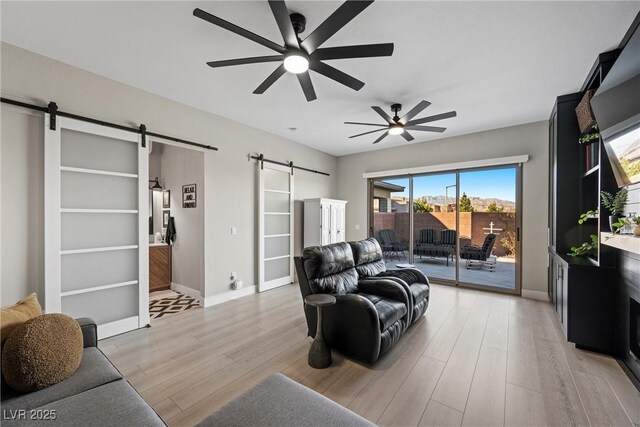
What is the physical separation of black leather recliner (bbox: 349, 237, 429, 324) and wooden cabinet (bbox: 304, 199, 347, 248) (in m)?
1.70

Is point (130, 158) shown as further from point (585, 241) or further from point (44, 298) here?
point (585, 241)

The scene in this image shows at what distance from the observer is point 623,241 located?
2115mm

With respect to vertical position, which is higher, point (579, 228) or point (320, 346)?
point (579, 228)

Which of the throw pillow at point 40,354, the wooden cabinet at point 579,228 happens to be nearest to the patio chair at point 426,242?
the wooden cabinet at point 579,228

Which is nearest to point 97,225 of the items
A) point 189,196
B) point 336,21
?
point 189,196

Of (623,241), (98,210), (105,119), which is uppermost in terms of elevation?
(105,119)

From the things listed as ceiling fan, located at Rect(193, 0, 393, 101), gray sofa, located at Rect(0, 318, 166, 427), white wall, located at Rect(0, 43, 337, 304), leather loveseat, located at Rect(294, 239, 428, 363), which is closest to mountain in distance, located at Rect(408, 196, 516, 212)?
leather loveseat, located at Rect(294, 239, 428, 363)

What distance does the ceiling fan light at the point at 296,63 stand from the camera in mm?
2033

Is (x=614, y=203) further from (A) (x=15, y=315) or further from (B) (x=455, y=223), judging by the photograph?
(A) (x=15, y=315)

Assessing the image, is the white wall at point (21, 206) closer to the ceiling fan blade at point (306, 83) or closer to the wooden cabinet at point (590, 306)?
the ceiling fan blade at point (306, 83)

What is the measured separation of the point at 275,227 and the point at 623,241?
4.49 m

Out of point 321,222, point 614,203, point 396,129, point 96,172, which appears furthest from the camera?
point 321,222

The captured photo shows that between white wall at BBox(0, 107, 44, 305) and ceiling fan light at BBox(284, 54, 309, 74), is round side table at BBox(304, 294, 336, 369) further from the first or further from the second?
white wall at BBox(0, 107, 44, 305)

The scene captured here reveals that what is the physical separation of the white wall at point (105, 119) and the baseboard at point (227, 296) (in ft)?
0.20
